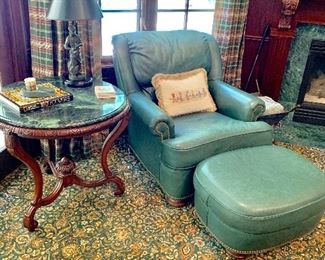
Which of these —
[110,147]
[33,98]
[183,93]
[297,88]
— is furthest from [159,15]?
[297,88]

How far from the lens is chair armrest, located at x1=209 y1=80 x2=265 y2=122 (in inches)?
88.3

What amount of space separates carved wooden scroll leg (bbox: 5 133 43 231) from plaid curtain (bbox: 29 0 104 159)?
0.55 m

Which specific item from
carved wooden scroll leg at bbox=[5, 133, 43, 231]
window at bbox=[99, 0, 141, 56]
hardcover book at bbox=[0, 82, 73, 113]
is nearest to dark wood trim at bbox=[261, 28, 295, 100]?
window at bbox=[99, 0, 141, 56]

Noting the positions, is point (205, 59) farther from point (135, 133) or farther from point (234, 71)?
point (135, 133)

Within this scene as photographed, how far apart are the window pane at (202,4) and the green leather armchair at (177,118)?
501mm

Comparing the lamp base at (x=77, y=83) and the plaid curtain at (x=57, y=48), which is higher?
the plaid curtain at (x=57, y=48)

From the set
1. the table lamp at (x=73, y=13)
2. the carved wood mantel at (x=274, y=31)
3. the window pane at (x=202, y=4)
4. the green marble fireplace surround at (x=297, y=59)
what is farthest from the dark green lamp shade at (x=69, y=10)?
the green marble fireplace surround at (x=297, y=59)

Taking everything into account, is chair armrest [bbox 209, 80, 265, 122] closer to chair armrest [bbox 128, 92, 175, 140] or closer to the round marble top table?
chair armrest [bbox 128, 92, 175, 140]

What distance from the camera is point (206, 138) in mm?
1992

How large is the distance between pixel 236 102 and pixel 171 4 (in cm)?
108

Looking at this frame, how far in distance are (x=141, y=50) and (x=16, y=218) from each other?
1333 mm

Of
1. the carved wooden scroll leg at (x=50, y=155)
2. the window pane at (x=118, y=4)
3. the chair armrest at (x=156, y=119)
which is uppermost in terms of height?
the window pane at (x=118, y=4)

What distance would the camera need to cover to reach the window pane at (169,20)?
283 cm

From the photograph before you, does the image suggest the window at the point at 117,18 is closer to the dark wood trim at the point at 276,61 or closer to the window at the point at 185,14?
the window at the point at 185,14
